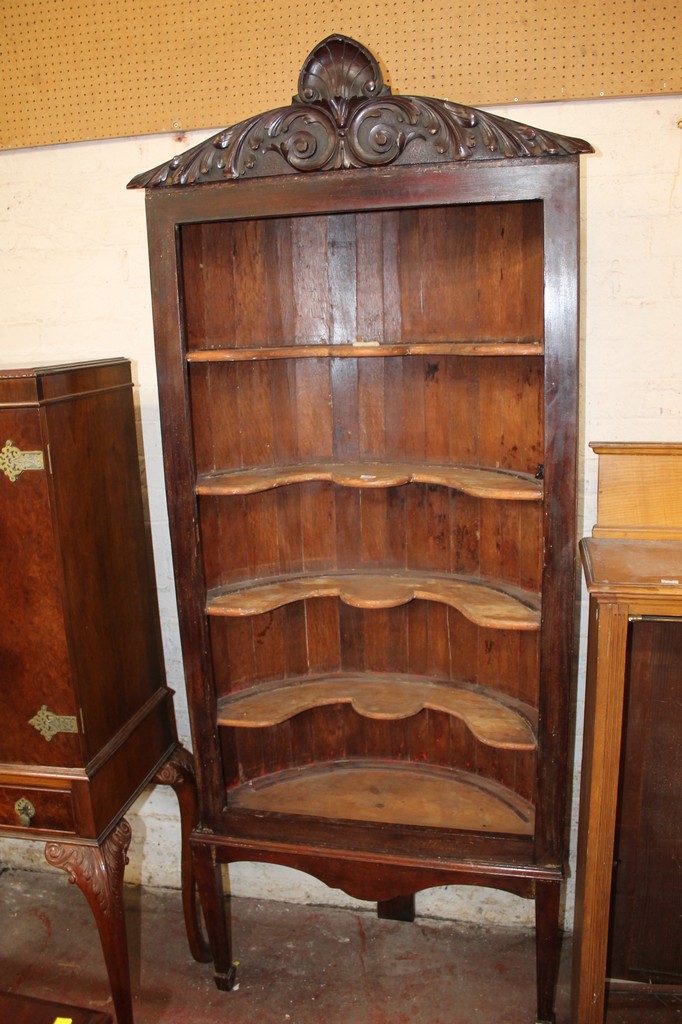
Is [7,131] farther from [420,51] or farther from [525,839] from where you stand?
[525,839]

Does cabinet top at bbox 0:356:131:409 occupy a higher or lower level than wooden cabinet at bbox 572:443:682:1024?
higher

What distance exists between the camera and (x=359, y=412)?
230 cm

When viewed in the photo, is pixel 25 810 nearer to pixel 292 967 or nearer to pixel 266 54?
pixel 292 967

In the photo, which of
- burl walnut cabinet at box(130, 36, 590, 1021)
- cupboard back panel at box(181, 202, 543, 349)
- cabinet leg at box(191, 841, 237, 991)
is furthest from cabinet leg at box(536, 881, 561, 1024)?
cupboard back panel at box(181, 202, 543, 349)

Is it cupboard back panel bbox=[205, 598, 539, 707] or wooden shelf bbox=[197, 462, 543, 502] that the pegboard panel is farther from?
cupboard back panel bbox=[205, 598, 539, 707]

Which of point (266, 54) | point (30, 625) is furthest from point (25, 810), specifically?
Result: point (266, 54)

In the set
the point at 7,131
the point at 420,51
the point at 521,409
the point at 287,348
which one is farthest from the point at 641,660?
the point at 7,131

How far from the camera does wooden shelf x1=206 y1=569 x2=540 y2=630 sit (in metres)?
2.00

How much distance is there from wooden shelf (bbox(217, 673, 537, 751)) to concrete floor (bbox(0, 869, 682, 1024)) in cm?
82

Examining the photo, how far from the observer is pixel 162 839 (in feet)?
9.34

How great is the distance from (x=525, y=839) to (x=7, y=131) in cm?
246

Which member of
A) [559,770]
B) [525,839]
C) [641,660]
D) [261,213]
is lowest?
[525,839]

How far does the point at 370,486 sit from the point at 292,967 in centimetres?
156

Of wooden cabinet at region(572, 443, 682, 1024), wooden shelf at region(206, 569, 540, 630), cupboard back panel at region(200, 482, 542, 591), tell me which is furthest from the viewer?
cupboard back panel at region(200, 482, 542, 591)
